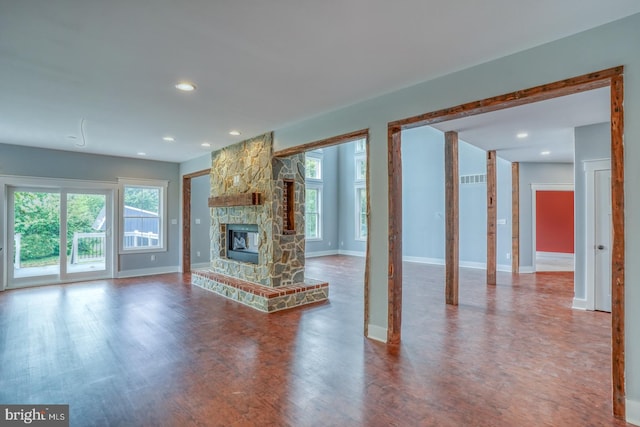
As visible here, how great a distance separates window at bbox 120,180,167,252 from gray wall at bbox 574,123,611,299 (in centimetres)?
828

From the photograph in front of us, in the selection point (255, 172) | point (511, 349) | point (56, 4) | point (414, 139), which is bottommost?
point (511, 349)

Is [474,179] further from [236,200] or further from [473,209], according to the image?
[236,200]

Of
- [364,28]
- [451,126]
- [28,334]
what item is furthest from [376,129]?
[28,334]

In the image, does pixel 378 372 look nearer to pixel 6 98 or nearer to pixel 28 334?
pixel 28 334

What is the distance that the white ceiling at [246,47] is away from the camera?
2076 mm

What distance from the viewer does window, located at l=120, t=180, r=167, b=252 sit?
743 cm

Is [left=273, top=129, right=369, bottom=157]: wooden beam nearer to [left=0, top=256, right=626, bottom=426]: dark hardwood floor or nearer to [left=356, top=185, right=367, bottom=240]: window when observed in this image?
[left=0, top=256, right=626, bottom=426]: dark hardwood floor

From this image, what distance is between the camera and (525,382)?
8.89 feet

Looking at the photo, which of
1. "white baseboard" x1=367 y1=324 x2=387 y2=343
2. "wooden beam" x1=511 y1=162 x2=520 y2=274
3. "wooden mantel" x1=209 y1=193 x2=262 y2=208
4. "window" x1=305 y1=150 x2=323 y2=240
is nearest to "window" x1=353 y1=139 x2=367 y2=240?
"window" x1=305 y1=150 x2=323 y2=240

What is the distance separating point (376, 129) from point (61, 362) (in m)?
3.93

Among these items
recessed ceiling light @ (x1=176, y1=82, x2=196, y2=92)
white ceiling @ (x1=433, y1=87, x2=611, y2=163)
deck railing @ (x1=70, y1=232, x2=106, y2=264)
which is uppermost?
recessed ceiling light @ (x1=176, y1=82, x2=196, y2=92)

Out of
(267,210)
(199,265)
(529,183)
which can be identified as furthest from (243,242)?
(529,183)

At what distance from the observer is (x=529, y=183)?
26.5ft

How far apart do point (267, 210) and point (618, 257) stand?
4240 mm
